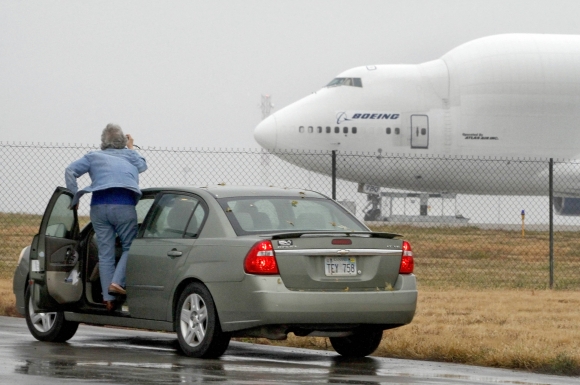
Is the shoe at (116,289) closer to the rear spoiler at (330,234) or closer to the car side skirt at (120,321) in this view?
the car side skirt at (120,321)

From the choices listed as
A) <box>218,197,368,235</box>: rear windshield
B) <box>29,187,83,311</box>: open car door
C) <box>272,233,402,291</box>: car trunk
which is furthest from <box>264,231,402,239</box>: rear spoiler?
<box>29,187,83,311</box>: open car door

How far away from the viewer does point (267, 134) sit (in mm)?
42406

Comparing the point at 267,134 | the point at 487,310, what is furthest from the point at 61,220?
the point at 267,134

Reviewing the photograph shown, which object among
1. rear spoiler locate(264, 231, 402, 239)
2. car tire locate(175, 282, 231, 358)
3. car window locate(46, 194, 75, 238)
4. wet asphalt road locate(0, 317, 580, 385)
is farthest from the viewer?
car window locate(46, 194, 75, 238)

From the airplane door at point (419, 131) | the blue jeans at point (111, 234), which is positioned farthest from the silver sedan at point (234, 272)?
the airplane door at point (419, 131)

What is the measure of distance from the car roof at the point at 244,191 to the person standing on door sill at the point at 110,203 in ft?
0.80

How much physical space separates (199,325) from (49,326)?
195 centimetres

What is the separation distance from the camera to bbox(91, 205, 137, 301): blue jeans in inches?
412

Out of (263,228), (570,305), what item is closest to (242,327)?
(263,228)

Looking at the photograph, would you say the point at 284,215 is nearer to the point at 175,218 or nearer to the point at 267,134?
the point at 175,218

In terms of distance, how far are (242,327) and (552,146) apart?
118ft

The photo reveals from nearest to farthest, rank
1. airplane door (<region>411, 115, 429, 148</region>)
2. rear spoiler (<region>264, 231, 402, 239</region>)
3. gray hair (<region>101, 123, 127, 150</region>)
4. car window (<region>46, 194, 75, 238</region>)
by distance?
1. rear spoiler (<region>264, 231, 402, 239</region>)
2. car window (<region>46, 194, 75, 238</region>)
3. gray hair (<region>101, 123, 127, 150</region>)
4. airplane door (<region>411, 115, 429, 148</region>)

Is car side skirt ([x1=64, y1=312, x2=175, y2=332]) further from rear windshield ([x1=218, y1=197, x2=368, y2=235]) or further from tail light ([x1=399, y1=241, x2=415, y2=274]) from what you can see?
tail light ([x1=399, y1=241, x2=415, y2=274])

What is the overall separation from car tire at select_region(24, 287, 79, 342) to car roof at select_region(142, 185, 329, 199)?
1310 millimetres
